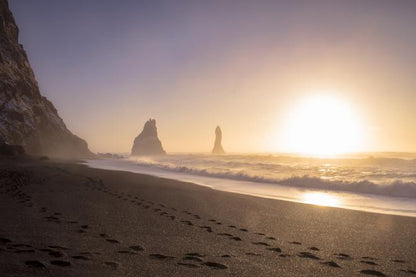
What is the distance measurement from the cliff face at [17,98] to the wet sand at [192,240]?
139 feet

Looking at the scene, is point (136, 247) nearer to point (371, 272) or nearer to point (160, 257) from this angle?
point (160, 257)

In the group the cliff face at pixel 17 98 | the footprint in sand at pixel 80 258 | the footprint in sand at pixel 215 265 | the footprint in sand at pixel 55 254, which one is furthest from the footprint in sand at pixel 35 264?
the cliff face at pixel 17 98

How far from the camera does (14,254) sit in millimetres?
4613

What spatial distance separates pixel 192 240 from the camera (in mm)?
6652

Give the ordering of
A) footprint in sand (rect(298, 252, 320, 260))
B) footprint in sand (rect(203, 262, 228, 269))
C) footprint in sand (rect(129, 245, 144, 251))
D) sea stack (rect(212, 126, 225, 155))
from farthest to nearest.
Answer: sea stack (rect(212, 126, 225, 155)) → footprint in sand (rect(298, 252, 320, 260)) → footprint in sand (rect(129, 245, 144, 251)) → footprint in sand (rect(203, 262, 228, 269))

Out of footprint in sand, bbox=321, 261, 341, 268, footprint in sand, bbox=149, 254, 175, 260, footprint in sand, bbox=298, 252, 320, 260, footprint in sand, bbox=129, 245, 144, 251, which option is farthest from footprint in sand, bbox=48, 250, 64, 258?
footprint in sand, bbox=321, 261, 341, 268

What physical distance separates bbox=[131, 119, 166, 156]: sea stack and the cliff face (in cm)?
10058

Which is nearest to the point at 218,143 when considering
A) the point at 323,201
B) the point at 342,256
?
the point at 323,201

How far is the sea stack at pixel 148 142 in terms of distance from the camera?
175 metres

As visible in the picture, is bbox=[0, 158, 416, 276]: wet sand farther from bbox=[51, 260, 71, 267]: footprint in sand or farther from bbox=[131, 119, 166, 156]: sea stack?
bbox=[131, 119, 166, 156]: sea stack

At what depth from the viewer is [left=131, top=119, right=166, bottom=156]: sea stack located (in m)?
175

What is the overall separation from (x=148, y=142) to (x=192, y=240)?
172327mm

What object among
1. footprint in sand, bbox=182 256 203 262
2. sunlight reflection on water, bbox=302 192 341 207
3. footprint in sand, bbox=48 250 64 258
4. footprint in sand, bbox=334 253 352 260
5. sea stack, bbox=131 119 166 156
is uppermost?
sea stack, bbox=131 119 166 156

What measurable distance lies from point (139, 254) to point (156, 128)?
182656 millimetres
